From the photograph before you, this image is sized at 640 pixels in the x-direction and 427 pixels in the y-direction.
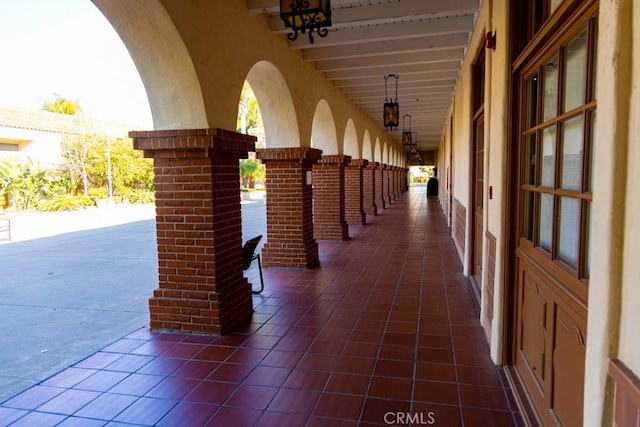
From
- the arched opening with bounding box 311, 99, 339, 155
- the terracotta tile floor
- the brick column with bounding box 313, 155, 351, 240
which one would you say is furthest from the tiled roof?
the terracotta tile floor

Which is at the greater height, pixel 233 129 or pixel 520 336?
pixel 233 129

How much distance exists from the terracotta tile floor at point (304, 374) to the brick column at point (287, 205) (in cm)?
146

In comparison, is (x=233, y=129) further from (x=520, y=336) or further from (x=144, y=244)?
(x=144, y=244)

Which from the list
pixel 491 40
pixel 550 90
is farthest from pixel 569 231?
pixel 491 40

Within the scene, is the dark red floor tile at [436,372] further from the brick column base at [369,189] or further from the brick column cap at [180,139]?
the brick column base at [369,189]

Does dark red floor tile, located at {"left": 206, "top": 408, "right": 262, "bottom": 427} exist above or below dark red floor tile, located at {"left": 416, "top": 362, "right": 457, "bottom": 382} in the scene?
below

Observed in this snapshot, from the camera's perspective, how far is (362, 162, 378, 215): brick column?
1316 centimetres

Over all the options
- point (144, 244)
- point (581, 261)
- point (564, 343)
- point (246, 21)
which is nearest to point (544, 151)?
Result: point (581, 261)

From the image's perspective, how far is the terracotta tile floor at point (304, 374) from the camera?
2479 mm

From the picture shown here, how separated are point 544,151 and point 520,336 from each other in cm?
121

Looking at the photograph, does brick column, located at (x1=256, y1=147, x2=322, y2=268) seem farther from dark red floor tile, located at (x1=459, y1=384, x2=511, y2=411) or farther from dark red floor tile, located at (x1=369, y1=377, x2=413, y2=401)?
dark red floor tile, located at (x1=459, y1=384, x2=511, y2=411)

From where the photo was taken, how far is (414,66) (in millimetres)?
6895

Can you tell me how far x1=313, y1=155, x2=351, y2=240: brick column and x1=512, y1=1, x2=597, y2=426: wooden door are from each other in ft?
19.4

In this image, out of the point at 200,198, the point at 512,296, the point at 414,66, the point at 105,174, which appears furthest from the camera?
the point at 105,174
